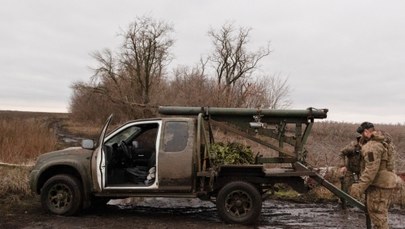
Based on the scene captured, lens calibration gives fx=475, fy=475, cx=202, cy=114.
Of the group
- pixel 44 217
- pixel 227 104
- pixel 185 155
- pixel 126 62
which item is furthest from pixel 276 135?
pixel 126 62

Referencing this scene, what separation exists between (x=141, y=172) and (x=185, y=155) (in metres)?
1.30

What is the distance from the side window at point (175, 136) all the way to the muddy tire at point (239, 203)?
1116 mm

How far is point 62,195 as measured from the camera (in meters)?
8.99

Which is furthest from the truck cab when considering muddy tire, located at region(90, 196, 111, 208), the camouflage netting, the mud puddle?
the mud puddle

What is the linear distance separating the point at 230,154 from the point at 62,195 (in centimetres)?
328

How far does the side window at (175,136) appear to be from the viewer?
866cm

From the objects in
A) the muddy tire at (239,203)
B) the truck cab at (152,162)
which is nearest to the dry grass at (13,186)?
the truck cab at (152,162)

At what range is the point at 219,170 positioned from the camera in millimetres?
8609

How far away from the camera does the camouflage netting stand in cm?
895

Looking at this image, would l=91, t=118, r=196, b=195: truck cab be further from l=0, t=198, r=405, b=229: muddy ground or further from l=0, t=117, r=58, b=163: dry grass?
l=0, t=117, r=58, b=163: dry grass

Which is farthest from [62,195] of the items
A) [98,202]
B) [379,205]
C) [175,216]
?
[379,205]

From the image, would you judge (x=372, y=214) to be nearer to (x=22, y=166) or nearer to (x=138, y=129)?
(x=138, y=129)

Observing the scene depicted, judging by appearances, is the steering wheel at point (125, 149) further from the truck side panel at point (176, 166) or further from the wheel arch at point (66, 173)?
the truck side panel at point (176, 166)

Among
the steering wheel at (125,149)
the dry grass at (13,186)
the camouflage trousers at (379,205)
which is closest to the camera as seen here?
the camouflage trousers at (379,205)
